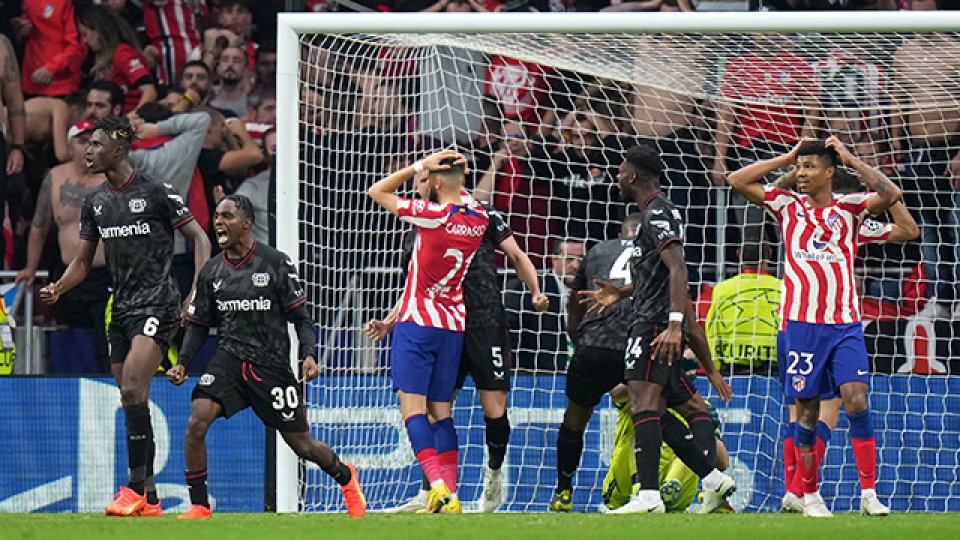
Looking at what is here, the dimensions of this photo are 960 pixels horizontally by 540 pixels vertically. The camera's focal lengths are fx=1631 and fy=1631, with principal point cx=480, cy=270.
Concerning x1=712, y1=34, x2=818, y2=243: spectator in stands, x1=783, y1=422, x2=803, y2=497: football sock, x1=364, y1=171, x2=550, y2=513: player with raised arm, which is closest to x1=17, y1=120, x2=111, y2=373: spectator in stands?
x1=364, y1=171, x2=550, y2=513: player with raised arm

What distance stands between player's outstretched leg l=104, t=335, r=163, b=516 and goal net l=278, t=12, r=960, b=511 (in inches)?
46.9

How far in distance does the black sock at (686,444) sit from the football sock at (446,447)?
4.36 ft

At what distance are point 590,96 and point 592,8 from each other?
2.17 m

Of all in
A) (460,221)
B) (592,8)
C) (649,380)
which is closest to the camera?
(649,380)

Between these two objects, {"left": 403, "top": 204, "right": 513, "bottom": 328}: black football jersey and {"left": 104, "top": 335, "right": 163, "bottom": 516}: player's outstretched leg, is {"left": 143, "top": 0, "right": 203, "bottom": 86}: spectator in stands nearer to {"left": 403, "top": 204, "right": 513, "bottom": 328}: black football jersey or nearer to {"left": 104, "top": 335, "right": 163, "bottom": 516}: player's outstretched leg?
{"left": 403, "top": 204, "right": 513, "bottom": 328}: black football jersey

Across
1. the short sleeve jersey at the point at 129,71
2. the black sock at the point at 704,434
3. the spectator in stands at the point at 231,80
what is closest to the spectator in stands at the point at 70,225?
the short sleeve jersey at the point at 129,71

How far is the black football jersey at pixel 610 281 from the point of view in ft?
33.4

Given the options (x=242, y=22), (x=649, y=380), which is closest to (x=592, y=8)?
(x=242, y=22)

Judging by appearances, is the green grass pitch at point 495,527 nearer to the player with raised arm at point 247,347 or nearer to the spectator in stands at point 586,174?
the player with raised arm at point 247,347

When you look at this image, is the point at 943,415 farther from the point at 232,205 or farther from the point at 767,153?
the point at 232,205

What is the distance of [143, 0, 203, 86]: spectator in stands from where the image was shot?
14492 millimetres

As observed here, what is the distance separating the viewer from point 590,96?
40.4 ft

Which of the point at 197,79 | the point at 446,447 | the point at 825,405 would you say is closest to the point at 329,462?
the point at 446,447

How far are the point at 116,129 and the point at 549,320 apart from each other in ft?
12.9
